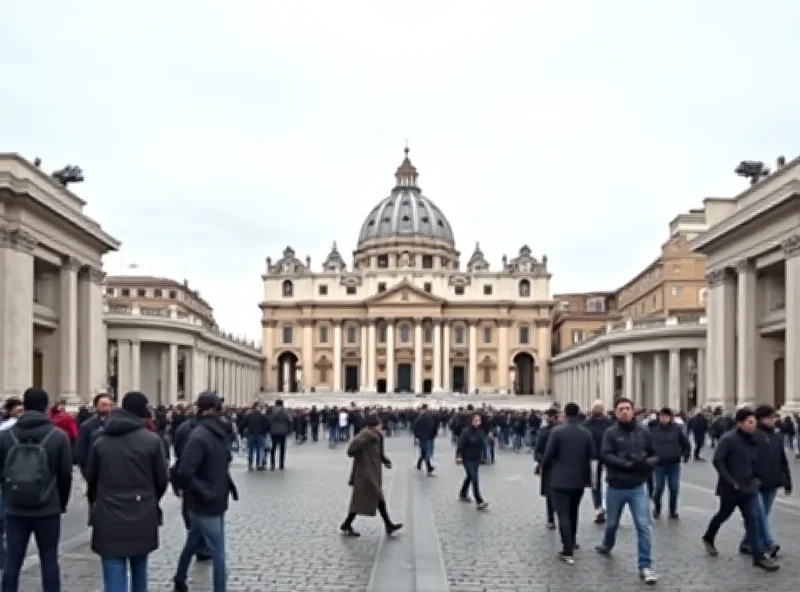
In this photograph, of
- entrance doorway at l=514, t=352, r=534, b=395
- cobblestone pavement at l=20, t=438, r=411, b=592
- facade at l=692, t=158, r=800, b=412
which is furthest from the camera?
entrance doorway at l=514, t=352, r=534, b=395

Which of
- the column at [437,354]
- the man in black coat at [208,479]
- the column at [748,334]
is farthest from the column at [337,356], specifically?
the man in black coat at [208,479]

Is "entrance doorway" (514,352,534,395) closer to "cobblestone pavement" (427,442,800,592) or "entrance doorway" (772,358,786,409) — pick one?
"entrance doorway" (772,358,786,409)

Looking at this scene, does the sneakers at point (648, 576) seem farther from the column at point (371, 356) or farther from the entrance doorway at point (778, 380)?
the column at point (371, 356)

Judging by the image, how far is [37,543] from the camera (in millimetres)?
8000

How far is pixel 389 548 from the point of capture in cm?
1206

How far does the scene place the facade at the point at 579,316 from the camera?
10856 centimetres

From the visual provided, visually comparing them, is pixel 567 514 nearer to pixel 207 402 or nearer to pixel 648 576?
pixel 648 576

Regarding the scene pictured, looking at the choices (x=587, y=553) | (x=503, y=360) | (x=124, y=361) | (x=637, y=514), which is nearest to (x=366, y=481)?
(x=587, y=553)

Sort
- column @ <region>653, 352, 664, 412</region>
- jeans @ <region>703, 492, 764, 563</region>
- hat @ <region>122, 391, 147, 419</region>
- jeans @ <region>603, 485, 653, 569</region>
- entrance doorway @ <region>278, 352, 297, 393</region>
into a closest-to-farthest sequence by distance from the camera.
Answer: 1. hat @ <region>122, 391, 147, 419</region>
2. jeans @ <region>603, 485, 653, 569</region>
3. jeans @ <region>703, 492, 764, 563</region>
4. column @ <region>653, 352, 664, 412</region>
5. entrance doorway @ <region>278, 352, 297, 393</region>

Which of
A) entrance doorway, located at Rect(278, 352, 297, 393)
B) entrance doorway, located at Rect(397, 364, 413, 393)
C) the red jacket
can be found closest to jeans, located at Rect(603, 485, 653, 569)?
the red jacket

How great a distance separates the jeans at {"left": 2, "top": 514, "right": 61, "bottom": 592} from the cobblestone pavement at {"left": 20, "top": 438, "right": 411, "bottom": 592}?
4.00 ft

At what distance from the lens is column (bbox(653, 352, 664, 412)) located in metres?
55.2

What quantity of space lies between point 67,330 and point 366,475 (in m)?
30.6

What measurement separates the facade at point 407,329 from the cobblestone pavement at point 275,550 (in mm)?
85970
